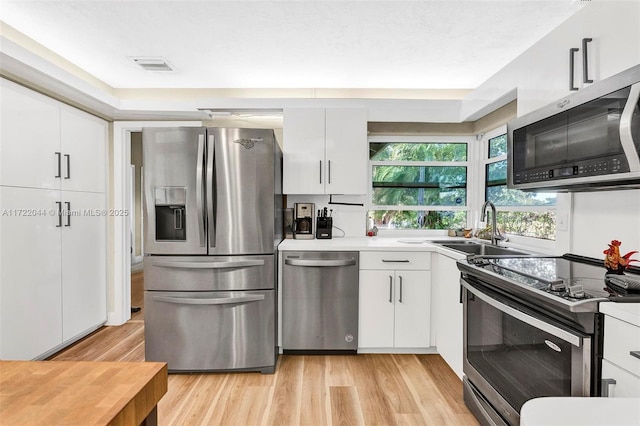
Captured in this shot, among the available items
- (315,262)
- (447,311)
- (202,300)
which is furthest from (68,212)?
(447,311)

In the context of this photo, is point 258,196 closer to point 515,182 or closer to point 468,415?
point 515,182

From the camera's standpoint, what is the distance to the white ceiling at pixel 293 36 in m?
2.00

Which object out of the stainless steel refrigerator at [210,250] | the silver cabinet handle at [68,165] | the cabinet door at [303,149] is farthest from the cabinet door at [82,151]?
the cabinet door at [303,149]

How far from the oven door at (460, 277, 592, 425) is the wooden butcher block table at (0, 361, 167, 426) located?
4.35 ft

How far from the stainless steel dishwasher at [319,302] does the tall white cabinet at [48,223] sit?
187cm

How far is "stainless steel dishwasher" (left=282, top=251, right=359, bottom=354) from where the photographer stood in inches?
105

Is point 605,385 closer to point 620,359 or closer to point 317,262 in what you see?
point 620,359

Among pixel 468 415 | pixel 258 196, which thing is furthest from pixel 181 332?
pixel 468 415

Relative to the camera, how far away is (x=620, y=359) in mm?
1026

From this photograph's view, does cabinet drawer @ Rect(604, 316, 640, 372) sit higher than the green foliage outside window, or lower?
lower

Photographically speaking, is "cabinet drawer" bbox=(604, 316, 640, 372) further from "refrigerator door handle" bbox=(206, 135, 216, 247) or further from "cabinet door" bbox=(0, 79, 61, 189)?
"cabinet door" bbox=(0, 79, 61, 189)

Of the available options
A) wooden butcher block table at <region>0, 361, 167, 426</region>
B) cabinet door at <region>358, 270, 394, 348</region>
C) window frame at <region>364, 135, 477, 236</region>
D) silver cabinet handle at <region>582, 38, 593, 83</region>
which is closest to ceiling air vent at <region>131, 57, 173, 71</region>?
window frame at <region>364, 135, 477, 236</region>

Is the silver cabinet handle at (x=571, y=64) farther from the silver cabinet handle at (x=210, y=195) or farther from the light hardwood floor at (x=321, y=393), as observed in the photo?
the silver cabinet handle at (x=210, y=195)

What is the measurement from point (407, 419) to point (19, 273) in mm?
2825
